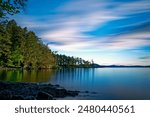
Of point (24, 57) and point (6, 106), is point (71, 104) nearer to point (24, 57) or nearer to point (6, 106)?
point (6, 106)

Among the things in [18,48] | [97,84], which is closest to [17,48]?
[18,48]

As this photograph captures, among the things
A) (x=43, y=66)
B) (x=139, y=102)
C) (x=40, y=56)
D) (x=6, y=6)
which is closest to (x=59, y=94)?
(x=6, y=6)

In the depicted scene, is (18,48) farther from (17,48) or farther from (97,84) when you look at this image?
(97,84)

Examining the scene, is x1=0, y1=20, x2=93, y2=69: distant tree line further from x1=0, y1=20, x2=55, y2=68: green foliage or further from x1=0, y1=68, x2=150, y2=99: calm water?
x1=0, y1=68, x2=150, y2=99: calm water

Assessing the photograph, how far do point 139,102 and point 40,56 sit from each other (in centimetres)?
9234

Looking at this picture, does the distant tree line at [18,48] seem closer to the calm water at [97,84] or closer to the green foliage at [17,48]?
the green foliage at [17,48]

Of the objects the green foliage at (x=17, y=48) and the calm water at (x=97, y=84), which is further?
the green foliage at (x=17, y=48)

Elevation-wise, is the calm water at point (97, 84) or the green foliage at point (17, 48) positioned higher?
the green foliage at point (17, 48)

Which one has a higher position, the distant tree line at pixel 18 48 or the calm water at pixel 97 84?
the distant tree line at pixel 18 48

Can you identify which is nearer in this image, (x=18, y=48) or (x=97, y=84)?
(x=97, y=84)

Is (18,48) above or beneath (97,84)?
above

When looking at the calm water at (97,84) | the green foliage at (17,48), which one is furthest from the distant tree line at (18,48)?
the calm water at (97,84)

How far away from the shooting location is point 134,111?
9953mm

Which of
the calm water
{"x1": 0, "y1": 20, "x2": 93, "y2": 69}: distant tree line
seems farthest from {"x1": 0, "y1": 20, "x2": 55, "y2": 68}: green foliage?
the calm water
